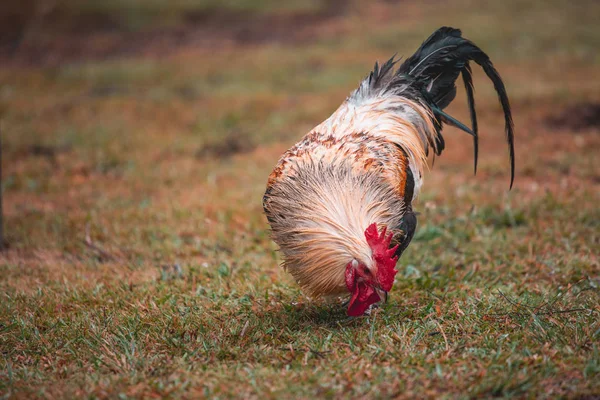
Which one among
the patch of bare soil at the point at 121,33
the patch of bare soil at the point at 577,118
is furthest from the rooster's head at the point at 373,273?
the patch of bare soil at the point at 121,33


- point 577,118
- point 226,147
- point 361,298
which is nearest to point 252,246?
point 361,298

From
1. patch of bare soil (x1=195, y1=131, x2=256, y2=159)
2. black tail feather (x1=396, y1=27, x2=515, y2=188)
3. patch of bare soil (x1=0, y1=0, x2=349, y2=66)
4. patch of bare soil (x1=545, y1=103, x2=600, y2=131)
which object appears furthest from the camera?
patch of bare soil (x1=0, y1=0, x2=349, y2=66)

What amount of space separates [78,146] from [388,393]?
317 inches

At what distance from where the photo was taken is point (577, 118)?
30.5ft

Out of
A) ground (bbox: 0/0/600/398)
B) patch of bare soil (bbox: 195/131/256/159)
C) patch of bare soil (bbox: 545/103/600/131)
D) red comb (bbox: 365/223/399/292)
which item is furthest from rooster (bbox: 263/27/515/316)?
patch of bare soil (bbox: 545/103/600/131)

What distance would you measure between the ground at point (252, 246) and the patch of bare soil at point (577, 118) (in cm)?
4

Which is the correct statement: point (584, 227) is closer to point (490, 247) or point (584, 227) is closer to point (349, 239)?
point (490, 247)

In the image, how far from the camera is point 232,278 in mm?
4621

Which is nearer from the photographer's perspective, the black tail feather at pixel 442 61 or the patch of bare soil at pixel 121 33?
the black tail feather at pixel 442 61

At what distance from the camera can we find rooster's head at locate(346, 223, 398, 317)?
324 centimetres

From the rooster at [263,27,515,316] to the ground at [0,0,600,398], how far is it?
42 centimetres

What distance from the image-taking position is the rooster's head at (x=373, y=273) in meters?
3.24

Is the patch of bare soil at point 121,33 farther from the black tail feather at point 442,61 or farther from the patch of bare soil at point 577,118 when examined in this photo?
the black tail feather at point 442,61

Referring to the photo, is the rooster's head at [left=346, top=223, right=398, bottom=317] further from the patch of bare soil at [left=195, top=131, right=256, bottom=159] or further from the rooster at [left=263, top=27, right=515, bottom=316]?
the patch of bare soil at [left=195, top=131, right=256, bottom=159]
